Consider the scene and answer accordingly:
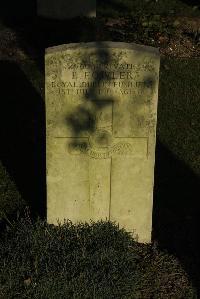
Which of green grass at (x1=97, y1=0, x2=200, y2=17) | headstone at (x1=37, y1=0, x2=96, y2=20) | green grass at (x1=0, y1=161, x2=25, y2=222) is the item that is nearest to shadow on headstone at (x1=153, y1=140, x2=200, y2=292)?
green grass at (x1=0, y1=161, x2=25, y2=222)

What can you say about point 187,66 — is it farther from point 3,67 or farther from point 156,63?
point 156,63

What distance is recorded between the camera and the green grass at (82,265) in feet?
17.3

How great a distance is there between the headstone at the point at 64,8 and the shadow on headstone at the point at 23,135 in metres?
2.06

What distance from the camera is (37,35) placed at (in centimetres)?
1202

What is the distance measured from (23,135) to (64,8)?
4724 mm

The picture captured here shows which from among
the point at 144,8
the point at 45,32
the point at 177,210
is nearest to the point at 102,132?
the point at 177,210

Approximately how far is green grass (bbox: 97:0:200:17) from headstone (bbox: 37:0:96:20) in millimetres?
872

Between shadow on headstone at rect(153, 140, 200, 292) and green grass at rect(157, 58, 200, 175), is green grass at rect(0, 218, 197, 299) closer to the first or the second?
shadow on headstone at rect(153, 140, 200, 292)

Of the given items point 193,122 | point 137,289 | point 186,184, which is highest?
point 193,122

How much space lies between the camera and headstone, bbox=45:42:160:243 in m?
5.39

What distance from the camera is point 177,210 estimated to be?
689 centimetres

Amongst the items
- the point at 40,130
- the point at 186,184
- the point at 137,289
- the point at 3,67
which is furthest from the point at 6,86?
the point at 137,289

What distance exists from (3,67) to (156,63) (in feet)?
19.4

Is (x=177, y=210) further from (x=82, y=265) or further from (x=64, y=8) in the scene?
(x=64, y=8)
